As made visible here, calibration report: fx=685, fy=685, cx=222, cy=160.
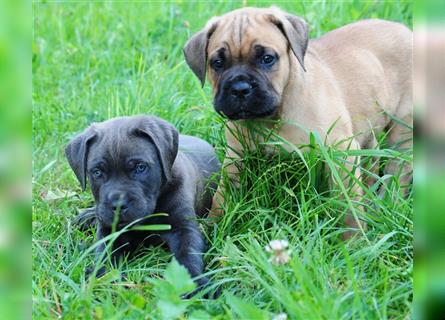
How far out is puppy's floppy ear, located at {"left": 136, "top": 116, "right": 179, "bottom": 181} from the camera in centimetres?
433

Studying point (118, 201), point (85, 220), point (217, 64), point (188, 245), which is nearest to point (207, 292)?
point (188, 245)

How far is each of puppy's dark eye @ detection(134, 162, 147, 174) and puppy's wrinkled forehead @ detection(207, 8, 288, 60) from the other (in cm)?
92

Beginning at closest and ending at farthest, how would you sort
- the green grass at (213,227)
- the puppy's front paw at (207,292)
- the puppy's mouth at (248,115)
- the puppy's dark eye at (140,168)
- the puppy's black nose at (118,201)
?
the green grass at (213,227), the puppy's front paw at (207,292), the puppy's black nose at (118,201), the puppy's dark eye at (140,168), the puppy's mouth at (248,115)

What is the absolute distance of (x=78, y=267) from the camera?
4.12 metres

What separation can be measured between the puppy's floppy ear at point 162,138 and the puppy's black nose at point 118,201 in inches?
15.4

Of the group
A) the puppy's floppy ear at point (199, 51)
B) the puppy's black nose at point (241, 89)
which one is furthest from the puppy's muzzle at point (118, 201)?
the puppy's floppy ear at point (199, 51)

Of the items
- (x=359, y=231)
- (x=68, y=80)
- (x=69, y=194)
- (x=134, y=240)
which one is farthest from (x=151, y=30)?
(x=359, y=231)

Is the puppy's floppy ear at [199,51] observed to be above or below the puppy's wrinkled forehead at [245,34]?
below

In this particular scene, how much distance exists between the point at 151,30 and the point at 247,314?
5323 mm

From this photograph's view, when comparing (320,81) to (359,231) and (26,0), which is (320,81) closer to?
(359,231)

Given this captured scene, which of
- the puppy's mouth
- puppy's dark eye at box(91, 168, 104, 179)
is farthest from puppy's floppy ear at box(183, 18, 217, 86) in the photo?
puppy's dark eye at box(91, 168, 104, 179)

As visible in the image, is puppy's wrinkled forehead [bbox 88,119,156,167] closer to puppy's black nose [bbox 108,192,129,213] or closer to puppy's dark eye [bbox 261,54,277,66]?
puppy's black nose [bbox 108,192,129,213]

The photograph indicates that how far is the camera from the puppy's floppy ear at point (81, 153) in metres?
4.38

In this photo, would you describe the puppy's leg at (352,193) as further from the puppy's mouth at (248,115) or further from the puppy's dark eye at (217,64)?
the puppy's dark eye at (217,64)
